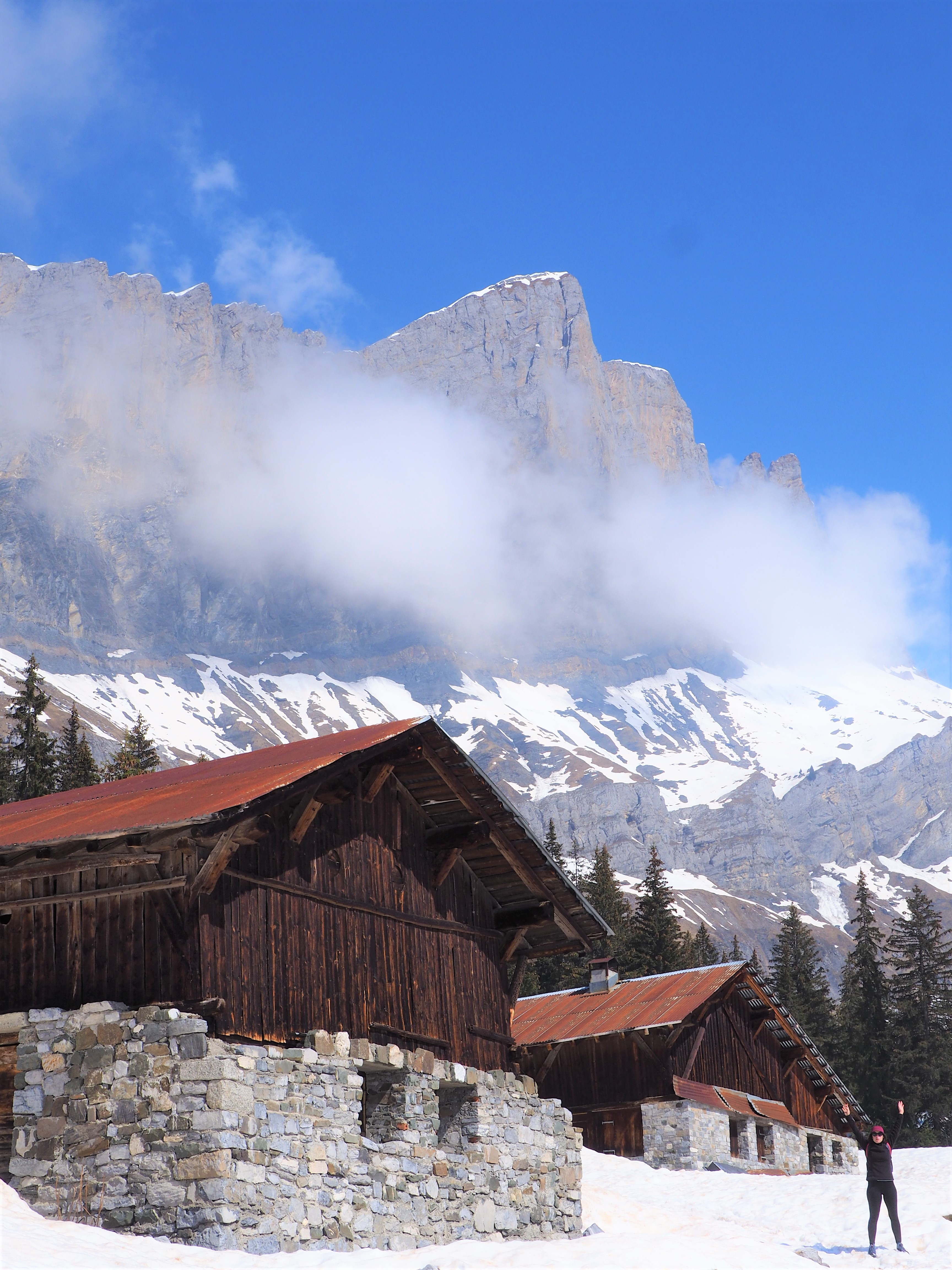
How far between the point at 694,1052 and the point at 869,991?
36.5 m

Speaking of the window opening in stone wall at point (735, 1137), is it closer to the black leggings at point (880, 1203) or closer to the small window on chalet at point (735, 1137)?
the small window on chalet at point (735, 1137)

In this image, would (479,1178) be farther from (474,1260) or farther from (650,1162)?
(650,1162)

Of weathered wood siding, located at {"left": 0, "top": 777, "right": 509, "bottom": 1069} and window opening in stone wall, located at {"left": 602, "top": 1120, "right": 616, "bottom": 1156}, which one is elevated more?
weathered wood siding, located at {"left": 0, "top": 777, "right": 509, "bottom": 1069}

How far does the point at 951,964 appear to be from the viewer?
67.1m

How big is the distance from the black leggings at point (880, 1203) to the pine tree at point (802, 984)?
5053cm

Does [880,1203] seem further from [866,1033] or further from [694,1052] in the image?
[866,1033]

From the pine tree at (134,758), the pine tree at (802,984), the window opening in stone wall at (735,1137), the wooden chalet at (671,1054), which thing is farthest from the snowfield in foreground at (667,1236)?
the pine tree at (802,984)

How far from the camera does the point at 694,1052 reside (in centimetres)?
3488

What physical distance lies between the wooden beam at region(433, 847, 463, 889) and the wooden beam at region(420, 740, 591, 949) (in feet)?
2.26

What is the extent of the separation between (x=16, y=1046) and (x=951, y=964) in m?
61.2

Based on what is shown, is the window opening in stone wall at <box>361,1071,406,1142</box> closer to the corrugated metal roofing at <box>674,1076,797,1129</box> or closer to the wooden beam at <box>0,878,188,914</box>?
the wooden beam at <box>0,878,188,914</box>

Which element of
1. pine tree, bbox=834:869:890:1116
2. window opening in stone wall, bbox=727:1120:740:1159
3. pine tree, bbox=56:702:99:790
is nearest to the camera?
window opening in stone wall, bbox=727:1120:740:1159

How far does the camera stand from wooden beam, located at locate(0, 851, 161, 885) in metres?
15.9

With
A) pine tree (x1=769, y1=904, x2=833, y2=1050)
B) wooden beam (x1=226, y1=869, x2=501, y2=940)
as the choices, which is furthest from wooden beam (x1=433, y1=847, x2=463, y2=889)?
pine tree (x1=769, y1=904, x2=833, y2=1050)
